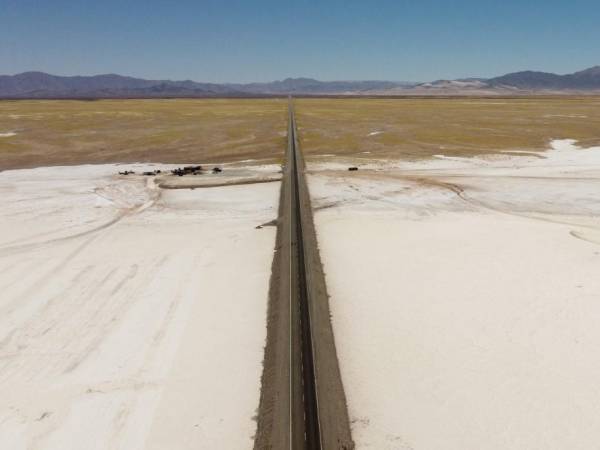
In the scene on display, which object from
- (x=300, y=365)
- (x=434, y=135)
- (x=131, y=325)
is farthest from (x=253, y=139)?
(x=300, y=365)

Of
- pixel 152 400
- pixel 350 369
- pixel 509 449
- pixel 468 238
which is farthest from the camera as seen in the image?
pixel 468 238

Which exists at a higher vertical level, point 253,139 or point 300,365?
point 253,139

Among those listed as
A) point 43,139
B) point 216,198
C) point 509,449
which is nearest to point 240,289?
point 509,449

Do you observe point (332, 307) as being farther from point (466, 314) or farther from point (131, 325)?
point (131, 325)

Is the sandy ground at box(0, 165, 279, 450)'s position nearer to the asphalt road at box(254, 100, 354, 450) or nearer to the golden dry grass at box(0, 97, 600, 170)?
the asphalt road at box(254, 100, 354, 450)

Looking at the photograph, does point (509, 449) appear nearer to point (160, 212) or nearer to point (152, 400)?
point (152, 400)
